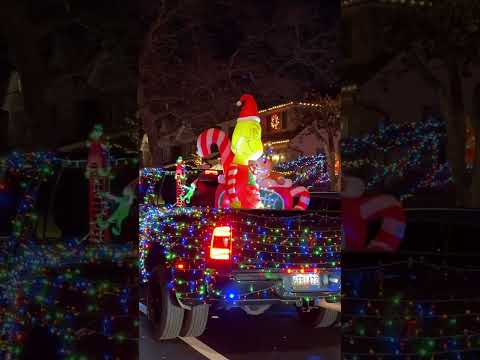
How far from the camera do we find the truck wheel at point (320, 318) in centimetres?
636

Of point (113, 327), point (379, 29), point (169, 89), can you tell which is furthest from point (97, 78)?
point (169, 89)

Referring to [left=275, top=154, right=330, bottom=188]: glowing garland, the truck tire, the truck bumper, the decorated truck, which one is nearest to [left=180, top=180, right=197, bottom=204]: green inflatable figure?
the decorated truck

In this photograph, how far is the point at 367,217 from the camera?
318 centimetres

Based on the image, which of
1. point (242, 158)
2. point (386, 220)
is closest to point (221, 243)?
point (386, 220)

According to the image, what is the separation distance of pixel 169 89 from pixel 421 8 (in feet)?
27.8

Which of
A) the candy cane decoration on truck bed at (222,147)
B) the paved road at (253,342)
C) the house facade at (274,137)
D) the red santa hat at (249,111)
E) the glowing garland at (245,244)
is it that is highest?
the house facade at (274,137)

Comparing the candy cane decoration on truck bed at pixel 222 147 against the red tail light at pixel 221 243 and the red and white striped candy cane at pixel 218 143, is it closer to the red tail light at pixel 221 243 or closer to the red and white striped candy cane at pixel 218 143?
the red and white striped candy cane at pixel 218 143

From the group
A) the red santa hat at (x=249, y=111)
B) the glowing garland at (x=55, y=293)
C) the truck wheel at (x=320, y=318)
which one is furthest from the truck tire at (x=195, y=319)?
the red santa hat at (x=249, y=111)

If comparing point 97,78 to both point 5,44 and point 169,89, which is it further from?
point 169,89

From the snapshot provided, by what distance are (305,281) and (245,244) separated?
709 millimetres

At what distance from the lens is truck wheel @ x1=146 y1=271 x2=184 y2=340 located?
5.23 m

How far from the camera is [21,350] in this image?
349 cm

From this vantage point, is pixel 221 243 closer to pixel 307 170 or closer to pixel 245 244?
pixel 245 244

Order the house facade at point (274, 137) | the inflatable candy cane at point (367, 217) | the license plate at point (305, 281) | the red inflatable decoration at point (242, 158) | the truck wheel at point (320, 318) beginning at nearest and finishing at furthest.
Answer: the inflatable candy cane at point (367, 217)
the license plate at point (305, 281)
the truck wheel at point (320, 318)
the red inflatable decoration at point (242, 158)
the house facade at point (274, 137)
